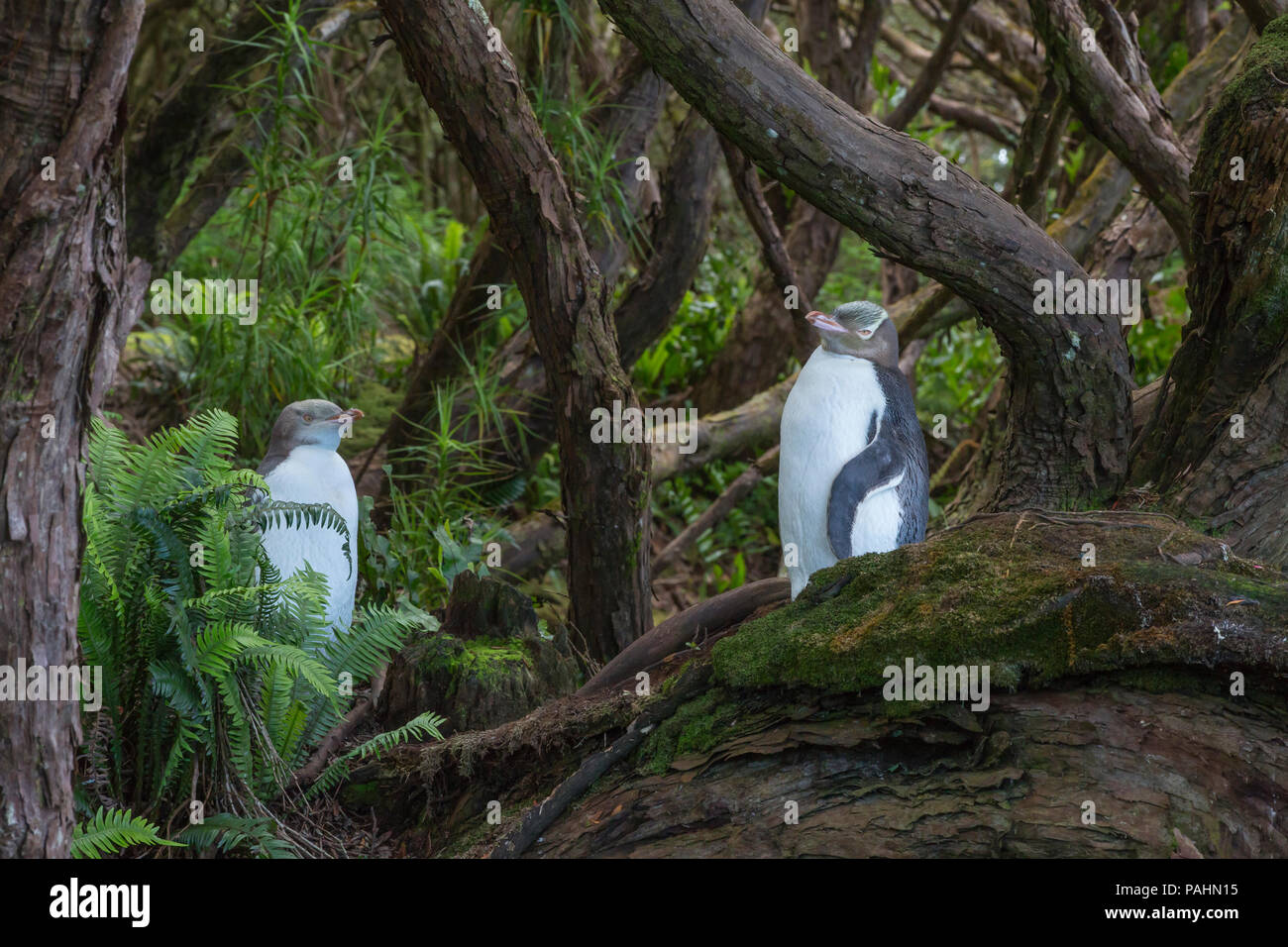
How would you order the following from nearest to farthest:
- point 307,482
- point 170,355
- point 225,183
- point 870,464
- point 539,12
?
1. point 870,464
2. point 307,482
3. point 539,12
4. point 225,183
5. point 170,355

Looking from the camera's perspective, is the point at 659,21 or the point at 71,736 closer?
the point at 71,736

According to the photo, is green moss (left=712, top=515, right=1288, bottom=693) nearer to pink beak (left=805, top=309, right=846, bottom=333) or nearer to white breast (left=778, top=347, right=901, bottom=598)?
white breast (left=778, top=347, right=901, bottom=598)

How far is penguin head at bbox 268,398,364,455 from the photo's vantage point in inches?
224

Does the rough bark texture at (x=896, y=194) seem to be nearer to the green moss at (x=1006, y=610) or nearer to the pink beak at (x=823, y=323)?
the pink beak at (x=823, y=323)

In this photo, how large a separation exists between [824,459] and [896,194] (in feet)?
3.48

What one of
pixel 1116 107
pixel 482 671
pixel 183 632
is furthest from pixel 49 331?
pixel 1116 107

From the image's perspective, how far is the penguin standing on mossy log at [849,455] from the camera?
4.71 m

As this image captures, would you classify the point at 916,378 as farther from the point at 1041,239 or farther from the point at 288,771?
the point at 288,771

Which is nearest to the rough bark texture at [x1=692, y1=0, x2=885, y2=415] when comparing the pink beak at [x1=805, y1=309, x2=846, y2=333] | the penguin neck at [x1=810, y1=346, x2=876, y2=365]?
the penguin neck at [x1=810, y1=346, x2=876, y2=365]

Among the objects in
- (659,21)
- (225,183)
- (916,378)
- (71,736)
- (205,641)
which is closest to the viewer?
(71,736)

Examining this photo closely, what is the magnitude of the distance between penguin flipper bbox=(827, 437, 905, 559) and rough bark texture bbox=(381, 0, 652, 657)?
4.76 ft

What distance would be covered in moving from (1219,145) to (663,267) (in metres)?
3.64

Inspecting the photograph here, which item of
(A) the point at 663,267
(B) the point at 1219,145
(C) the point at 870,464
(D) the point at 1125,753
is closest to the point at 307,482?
(C) the point at 870,464

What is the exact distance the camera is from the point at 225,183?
27.8 feet
